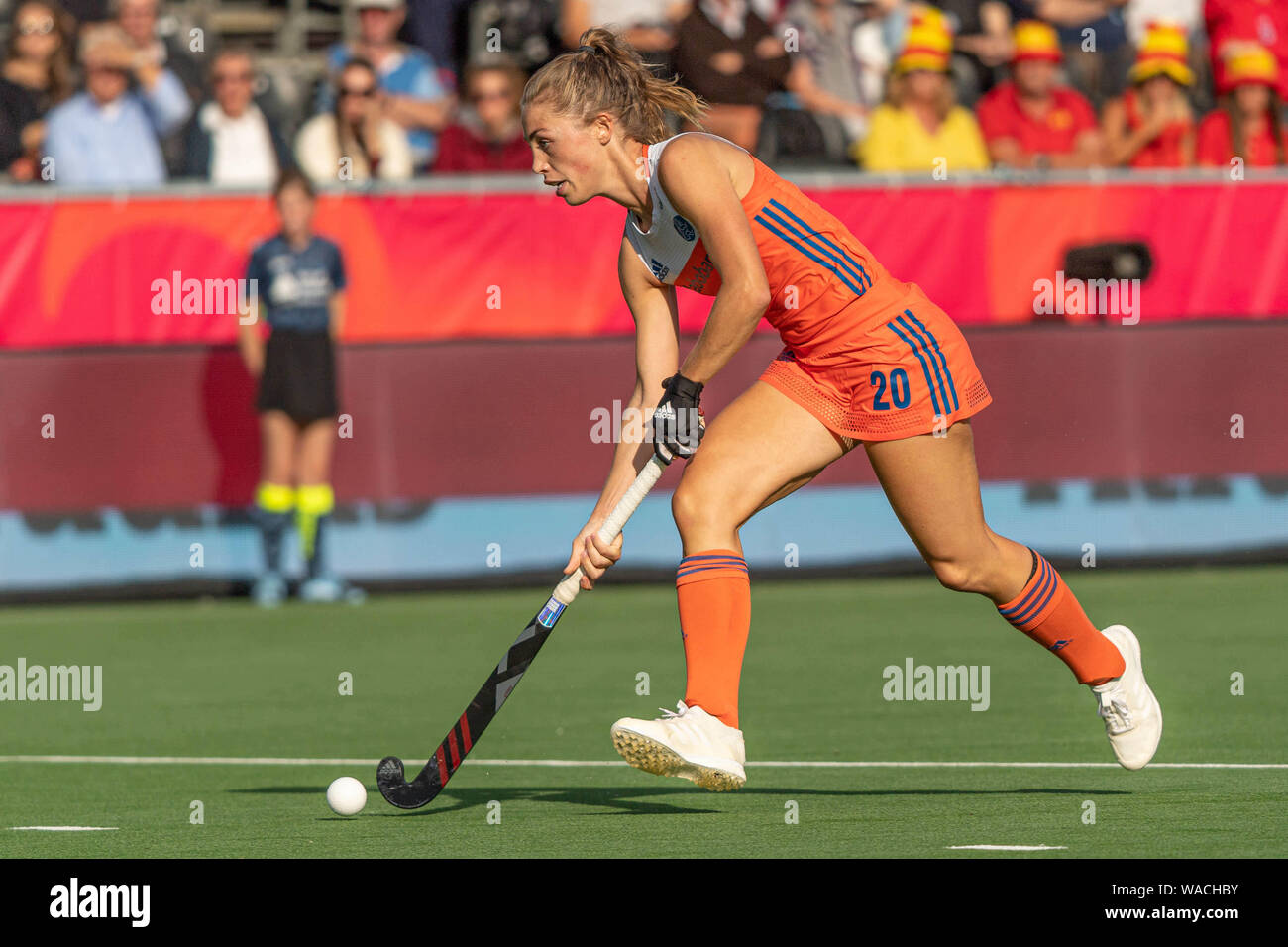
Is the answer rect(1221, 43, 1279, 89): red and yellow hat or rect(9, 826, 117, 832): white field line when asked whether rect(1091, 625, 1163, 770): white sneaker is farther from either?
rect(1221, 43, 1279, 89): red and yellow hat

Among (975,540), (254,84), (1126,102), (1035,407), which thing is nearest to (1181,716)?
(975,540)

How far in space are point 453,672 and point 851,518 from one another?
156 inches

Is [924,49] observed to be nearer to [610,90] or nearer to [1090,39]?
[1090,39]

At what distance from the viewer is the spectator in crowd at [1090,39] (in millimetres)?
15336

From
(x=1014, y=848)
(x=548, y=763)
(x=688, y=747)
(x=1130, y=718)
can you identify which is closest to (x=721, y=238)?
(x=688, y=747)

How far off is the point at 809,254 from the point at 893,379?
0.42m

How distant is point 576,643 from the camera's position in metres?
10.6

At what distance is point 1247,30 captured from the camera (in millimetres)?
14695

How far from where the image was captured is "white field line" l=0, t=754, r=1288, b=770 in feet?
22.7

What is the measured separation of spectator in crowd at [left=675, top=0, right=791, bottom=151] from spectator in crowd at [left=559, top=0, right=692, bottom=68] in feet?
0.44

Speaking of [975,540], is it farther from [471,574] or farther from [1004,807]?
[471,574]

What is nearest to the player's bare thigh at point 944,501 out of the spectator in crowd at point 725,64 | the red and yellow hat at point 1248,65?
the spectator in crowd at point 725,64

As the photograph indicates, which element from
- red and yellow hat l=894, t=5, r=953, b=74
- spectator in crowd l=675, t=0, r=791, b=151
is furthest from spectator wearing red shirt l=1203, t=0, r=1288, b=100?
spectator in crowd l=675, t=0, r=791, b=151

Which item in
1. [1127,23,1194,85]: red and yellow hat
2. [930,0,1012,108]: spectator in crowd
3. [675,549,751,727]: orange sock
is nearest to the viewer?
[675,549,751,727]: orange sock
